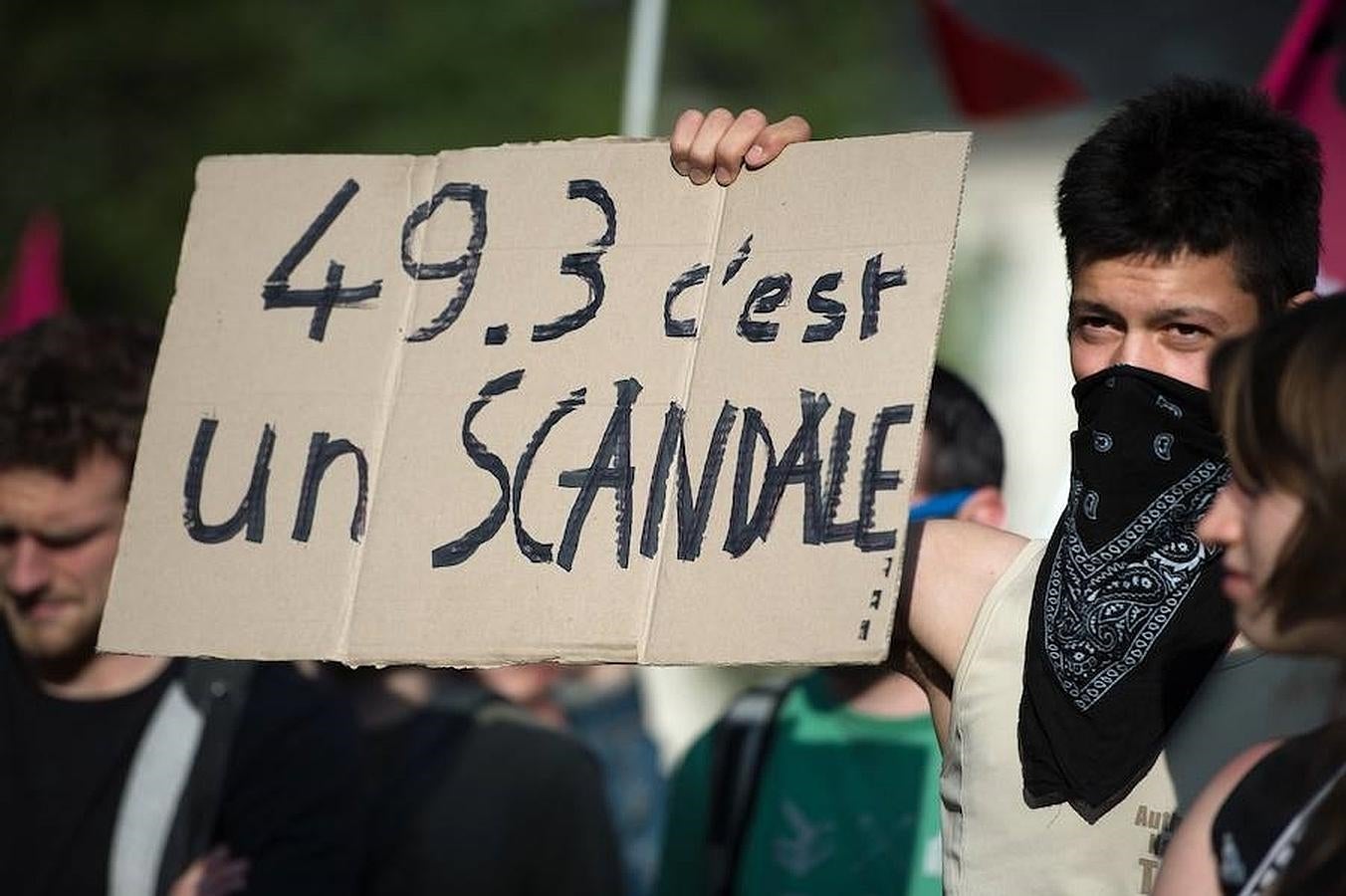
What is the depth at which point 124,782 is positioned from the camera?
3.50 m

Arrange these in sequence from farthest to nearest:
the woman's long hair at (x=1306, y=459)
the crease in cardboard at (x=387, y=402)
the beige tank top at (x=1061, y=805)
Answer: the crease in cardboard at (x=387, y=402)
the beige tank top at (x=1061, y=805)
the woman's long hair at (x=1306, y=459)

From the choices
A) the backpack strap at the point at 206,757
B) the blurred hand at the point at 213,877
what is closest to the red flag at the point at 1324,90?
the backpack strap at the point at 206,757

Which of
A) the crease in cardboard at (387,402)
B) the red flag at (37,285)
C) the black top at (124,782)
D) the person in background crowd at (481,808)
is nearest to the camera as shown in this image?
the crease in cardboard at (387,402)

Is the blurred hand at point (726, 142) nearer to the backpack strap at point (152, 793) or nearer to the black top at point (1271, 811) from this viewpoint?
the black top at point (1271, 811)

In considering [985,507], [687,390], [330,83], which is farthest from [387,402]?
[330,83]

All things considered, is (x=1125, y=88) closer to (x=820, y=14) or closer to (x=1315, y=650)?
(x=820, y=14)

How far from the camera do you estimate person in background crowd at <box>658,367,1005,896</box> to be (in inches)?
134

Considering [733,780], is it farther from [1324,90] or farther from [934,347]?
[1324,90]

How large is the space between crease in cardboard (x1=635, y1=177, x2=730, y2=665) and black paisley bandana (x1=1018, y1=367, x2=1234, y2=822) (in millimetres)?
432

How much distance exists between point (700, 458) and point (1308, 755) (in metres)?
0.83

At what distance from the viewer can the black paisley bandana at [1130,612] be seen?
2.24m

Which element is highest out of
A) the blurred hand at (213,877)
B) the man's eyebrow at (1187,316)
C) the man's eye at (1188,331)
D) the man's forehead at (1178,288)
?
the man's forehead at (1178,288)

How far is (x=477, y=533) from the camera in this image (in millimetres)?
2521

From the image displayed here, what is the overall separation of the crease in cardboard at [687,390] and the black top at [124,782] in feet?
4.43
